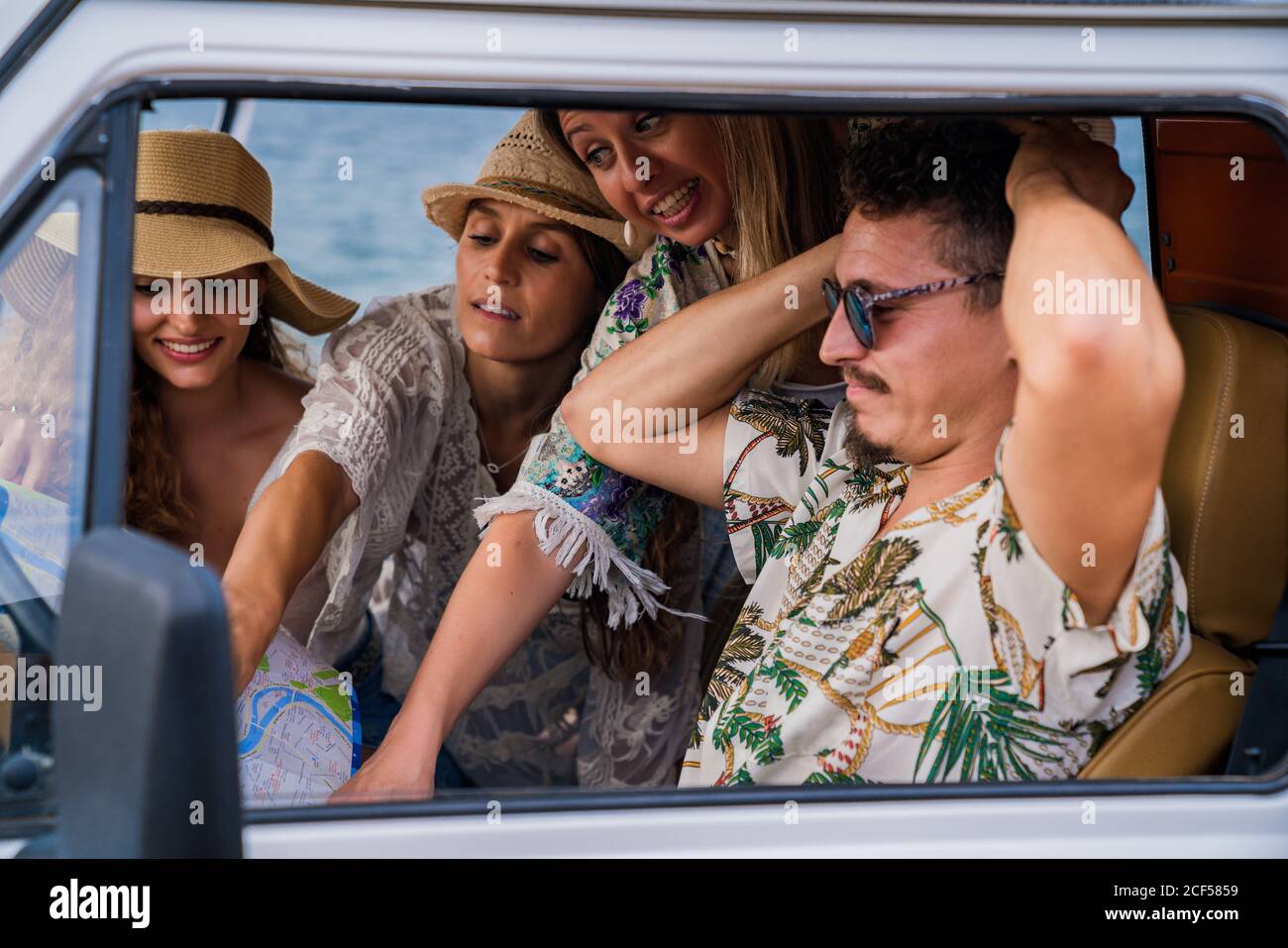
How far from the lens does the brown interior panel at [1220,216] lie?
1757mm

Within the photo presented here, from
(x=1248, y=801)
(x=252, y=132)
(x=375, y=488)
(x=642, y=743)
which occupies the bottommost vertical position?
(x=642, y=743)

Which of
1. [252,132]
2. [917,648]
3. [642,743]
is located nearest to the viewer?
[917,648]

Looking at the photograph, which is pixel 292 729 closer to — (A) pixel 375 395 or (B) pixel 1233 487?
(A) pixel 375 395

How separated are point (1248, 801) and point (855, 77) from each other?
34.0 inches

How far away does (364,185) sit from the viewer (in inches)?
318

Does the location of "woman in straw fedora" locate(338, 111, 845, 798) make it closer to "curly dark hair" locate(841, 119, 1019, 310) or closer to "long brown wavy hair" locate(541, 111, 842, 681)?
"long brown wavy hair" locate(541, 111, 842, 681)

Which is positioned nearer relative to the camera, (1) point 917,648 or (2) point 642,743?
(1) point 917,648

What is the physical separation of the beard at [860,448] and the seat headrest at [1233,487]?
1.21 ft

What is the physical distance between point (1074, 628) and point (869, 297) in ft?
1.68

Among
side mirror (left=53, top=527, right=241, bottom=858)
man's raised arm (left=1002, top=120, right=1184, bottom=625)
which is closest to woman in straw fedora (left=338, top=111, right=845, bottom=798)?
man's raised arm (left=1002, top=120, right=1184, bottom=625)

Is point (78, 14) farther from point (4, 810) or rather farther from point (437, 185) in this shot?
point (437, 185)

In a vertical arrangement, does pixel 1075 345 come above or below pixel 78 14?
below
